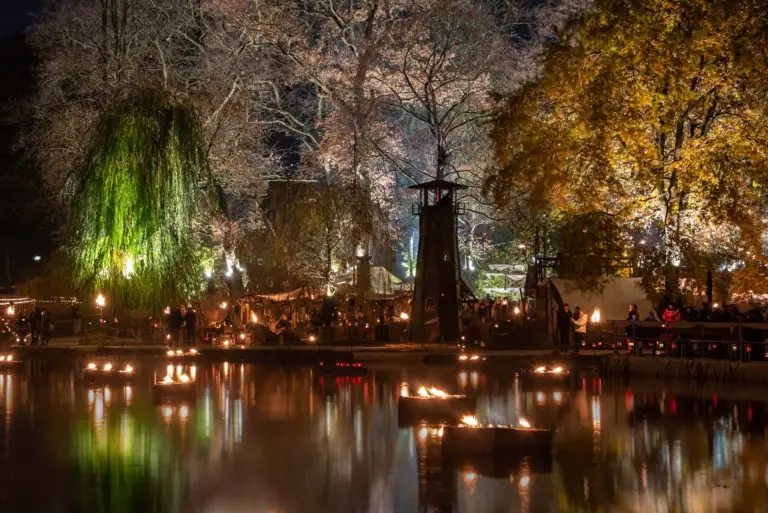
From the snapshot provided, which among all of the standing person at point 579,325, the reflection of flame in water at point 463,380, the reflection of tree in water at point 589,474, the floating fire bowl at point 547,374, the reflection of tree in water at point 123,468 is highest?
the standing person at point 579,325

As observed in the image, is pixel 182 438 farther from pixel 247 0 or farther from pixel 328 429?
pixel 247 0

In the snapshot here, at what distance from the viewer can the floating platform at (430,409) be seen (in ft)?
62.1

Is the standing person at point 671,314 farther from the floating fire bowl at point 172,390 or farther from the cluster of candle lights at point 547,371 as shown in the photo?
the floating fire bowl at point 172,390

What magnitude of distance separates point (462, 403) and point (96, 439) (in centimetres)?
646

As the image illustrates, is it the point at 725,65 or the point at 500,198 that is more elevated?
the point at 725,65

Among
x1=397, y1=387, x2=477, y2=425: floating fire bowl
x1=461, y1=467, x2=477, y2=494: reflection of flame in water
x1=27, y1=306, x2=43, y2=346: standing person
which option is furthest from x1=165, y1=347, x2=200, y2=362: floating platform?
x1=461, y1=467, x2=477, y2=494: reflection of flame in water

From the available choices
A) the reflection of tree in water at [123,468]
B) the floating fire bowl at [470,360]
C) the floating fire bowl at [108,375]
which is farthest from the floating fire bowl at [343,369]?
the reflection of tree in water at [123,468]

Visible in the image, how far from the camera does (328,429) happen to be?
18812 mm

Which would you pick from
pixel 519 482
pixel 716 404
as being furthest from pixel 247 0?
pixel 519 482

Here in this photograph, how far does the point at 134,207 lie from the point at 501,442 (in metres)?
22.3

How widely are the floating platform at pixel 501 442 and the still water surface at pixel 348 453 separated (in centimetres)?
46

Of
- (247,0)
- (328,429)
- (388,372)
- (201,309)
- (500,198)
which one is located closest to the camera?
(328,429)

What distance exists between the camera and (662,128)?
3484 cm

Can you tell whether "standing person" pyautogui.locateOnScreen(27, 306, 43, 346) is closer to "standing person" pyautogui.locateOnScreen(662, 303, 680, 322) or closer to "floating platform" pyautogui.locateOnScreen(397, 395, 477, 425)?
"standing person" pyautogui.locateOnScreen(662, 303, 680, 322)
